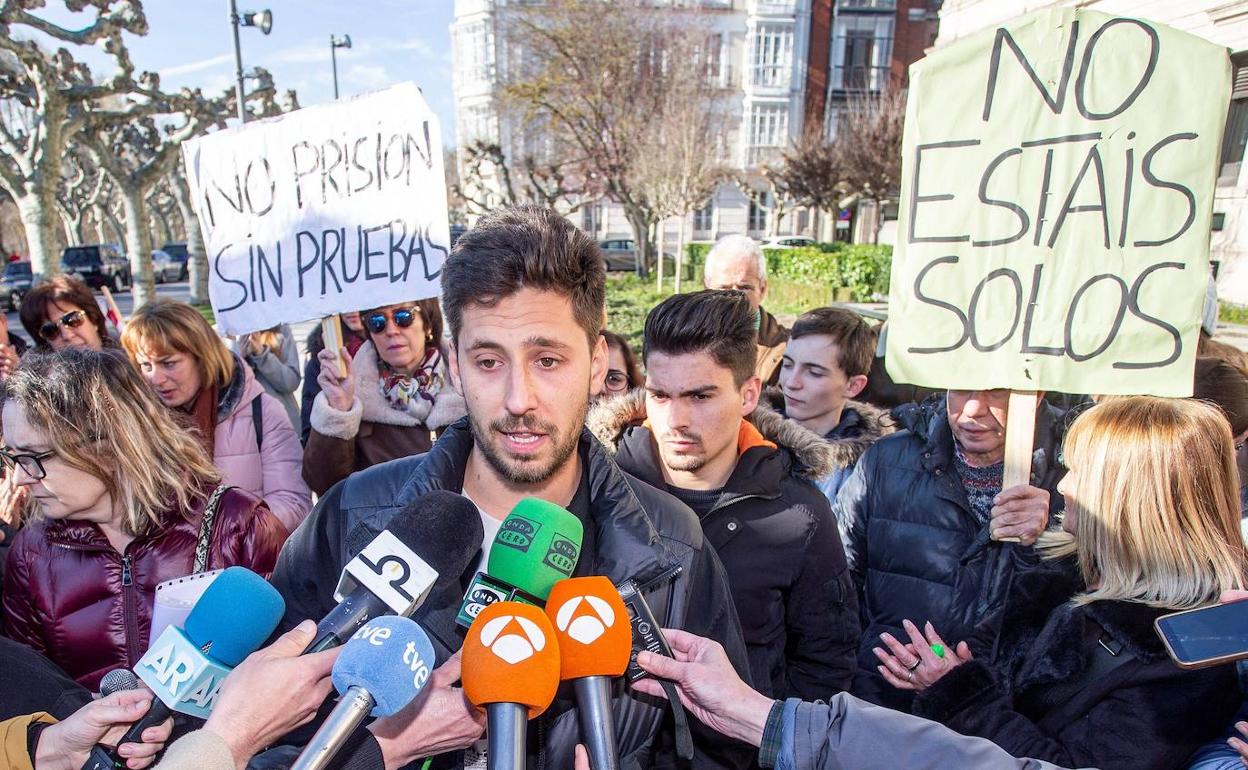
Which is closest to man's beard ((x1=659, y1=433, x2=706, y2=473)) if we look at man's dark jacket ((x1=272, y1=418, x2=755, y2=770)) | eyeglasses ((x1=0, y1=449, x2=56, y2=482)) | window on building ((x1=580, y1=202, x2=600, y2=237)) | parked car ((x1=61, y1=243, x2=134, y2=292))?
man's dark jacket ((x1=272, y1=418, x2=755, y2=770))

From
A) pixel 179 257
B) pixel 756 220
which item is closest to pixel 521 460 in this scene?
pixel 179 257

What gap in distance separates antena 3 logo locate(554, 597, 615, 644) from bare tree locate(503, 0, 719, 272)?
18646 mm

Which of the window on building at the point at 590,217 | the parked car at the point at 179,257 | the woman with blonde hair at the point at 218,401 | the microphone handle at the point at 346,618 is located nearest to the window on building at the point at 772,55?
the window on building at the point at 590,217

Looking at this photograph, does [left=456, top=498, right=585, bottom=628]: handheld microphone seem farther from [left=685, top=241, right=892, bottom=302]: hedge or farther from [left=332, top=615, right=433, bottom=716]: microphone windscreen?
[left=685, top=241, right=892, bottom=302]: hedge

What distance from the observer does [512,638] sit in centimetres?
119

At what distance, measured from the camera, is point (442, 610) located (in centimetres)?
162

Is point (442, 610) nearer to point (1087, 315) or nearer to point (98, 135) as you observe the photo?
point (1087, 315)

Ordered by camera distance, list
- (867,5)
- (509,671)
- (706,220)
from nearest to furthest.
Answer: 1. (509,671)
2. (867,5)
3. (706,220)

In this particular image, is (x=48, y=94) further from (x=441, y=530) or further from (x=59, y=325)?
(x=441, y=530)

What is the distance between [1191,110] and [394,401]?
333cm

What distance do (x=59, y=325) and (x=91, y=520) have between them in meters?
2.47

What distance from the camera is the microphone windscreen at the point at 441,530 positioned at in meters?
1.42

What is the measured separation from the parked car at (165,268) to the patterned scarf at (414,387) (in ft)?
108

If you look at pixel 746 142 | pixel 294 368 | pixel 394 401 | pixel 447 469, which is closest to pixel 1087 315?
pixel 447 469
